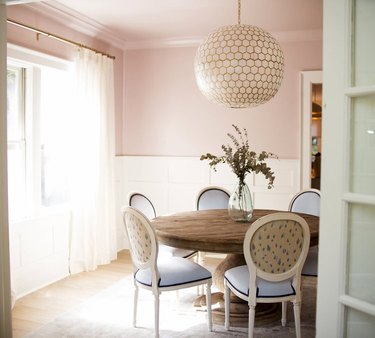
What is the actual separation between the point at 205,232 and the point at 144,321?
91 cm

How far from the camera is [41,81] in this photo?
4316 millimetres

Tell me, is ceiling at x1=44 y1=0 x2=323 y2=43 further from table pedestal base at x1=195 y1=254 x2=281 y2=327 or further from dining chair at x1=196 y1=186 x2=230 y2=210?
table pedestal base at x1=195 y1=254 x2=281 y2=327

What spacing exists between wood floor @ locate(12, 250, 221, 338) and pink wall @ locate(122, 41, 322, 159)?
1.50m

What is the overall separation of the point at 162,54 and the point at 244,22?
1338 mm

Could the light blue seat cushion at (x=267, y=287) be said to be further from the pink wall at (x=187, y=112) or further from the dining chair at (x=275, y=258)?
the pink wall at (x=187, y=112)

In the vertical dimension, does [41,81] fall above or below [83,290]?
above

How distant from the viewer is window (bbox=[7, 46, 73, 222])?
4020 millimetres

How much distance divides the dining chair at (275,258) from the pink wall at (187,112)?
8.04 ft

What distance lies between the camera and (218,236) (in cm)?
296

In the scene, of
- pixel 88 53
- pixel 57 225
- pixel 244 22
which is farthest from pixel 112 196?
pixel 244 22

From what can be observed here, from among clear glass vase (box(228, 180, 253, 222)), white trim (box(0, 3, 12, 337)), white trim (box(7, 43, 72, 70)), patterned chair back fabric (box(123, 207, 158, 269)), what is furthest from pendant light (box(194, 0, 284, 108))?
white trim (box(7, 43, 72, 70))

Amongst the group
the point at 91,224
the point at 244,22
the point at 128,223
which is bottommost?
the point at 91,224

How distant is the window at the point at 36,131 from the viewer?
13.2 feet

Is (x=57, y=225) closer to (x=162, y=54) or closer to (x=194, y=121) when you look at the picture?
(x=194, y=121)
